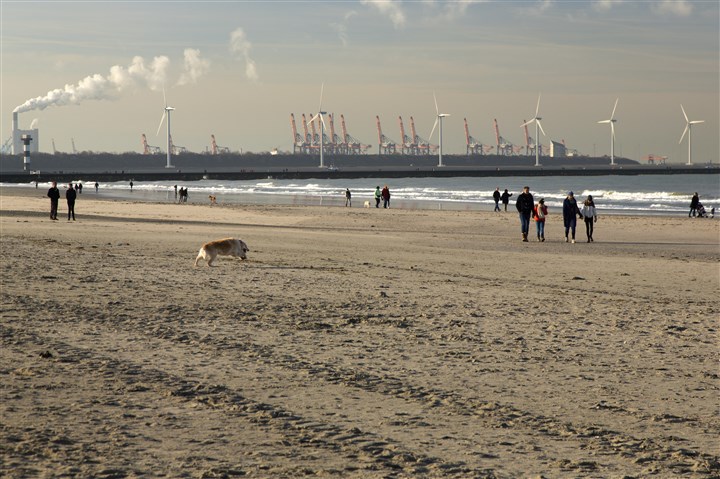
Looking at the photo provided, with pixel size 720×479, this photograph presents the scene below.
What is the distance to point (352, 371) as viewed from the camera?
6.45 metres

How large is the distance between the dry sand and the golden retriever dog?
28 centimetres

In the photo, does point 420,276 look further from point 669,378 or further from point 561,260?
point 669,378

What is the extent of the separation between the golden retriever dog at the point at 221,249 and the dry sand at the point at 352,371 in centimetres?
28

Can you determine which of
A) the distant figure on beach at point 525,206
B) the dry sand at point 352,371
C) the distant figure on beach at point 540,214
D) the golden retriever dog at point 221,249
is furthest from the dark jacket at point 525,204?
the golden retriever dog at point 221,249

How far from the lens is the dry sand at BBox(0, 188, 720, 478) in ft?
14.9

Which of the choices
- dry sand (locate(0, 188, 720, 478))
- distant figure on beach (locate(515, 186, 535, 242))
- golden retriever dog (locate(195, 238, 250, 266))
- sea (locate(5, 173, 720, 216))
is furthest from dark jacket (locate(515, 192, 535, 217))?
sea (locate(5, 173, 720, 216))

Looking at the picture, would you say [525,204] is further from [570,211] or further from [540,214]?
[570,211]

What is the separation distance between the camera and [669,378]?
6.28 meters

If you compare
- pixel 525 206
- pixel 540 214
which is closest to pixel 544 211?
pixel 540 214

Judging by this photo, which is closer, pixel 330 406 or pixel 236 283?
pixel 330 406

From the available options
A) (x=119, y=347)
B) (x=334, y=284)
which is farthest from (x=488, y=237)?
(x=119, y=347)

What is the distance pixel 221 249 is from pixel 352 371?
7231mm

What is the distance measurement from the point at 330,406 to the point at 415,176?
395 feet

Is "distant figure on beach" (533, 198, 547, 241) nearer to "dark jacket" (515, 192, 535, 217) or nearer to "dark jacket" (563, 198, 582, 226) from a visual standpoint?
"dark jacket" (515, 192, 535, 217)
